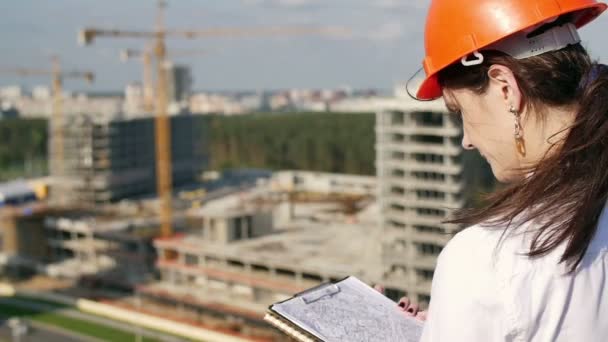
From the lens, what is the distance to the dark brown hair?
99cm

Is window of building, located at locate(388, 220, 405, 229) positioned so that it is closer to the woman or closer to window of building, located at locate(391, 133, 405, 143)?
window of building, located at locate(391, 133, 405, 143)

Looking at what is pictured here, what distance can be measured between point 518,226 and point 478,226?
6cm

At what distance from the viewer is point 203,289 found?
1877 centimetres

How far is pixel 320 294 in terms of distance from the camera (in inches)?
57.9

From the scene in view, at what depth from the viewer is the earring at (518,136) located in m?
1.12

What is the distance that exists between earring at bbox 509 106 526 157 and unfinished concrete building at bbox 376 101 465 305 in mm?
14278

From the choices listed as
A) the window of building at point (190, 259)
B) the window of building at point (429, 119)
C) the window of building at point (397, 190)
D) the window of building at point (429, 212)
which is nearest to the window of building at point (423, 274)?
the window of building at point (429, 212)

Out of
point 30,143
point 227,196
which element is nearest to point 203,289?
point 227,196

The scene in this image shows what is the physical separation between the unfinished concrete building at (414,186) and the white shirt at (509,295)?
14.5m

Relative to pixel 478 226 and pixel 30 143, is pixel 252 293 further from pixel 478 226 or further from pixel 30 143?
pixel 30 143

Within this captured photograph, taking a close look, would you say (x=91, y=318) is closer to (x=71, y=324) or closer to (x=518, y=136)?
(x=71, y=324)

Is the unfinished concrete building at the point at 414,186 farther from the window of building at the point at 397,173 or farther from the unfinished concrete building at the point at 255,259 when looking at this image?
the unfinished concrete building at the point at 255,259

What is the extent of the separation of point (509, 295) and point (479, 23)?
44 centimetres

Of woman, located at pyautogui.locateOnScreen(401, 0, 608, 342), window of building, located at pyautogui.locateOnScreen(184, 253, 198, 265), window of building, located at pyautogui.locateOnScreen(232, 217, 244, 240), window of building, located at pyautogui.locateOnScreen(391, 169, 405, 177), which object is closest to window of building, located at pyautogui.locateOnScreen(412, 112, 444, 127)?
window of building, located at pyautogui.locateOnScreen(391, 169, 405, 177)
